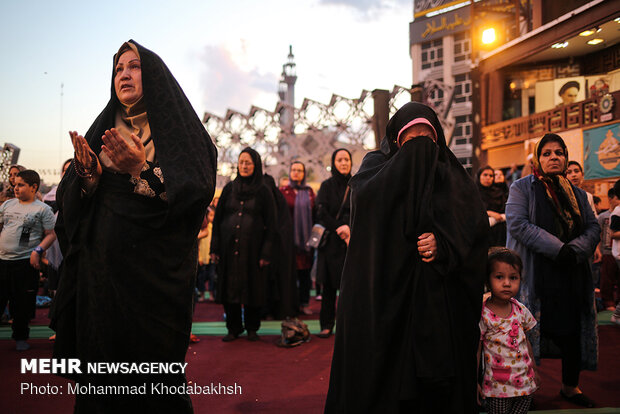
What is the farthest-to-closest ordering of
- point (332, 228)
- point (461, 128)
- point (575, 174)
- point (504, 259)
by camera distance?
point (461, 128), point (575, 174), point (332, 228), point (504, 259)

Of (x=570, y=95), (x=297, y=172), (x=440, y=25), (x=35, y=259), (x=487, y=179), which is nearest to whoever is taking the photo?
(x=35, y=259)

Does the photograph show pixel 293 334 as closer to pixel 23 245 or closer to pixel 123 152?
pixel 23 245

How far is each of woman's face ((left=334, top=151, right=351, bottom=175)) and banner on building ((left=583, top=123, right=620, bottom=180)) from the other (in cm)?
906

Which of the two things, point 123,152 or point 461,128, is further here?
point 461,128

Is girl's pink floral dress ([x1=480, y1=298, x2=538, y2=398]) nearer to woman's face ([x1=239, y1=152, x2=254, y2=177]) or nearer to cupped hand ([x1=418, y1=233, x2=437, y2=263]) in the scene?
cupped hand ([x1=418, y1=233, x2=437, y2=263])

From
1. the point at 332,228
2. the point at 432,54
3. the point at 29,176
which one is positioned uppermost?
the point at 432,54

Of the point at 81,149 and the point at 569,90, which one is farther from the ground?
the point at 569,90

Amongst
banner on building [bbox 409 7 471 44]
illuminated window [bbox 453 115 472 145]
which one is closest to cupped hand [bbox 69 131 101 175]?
illuminated window [bbox 453 115 472 145]

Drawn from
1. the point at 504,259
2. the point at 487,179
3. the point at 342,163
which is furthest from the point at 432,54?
the point at 504,259

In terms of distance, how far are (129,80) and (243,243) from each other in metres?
3.03

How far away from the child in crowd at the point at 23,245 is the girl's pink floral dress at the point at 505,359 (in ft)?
12.5

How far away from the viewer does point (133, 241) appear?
1.98m

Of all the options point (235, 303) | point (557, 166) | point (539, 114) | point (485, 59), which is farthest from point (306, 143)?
point (557, 166)

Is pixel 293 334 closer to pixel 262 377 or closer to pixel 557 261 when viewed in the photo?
pixel 262 377
